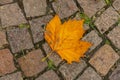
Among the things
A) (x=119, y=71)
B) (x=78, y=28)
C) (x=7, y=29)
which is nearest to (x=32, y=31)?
(x=7, y=29)

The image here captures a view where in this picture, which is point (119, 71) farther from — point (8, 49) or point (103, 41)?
point (8, 49)

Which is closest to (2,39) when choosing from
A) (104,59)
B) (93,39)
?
(93,39)

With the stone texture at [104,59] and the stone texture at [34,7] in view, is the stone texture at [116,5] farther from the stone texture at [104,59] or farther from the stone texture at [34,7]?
the stone texture at [34,7]

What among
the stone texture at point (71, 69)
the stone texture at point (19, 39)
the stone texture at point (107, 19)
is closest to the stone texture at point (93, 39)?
the stone texture at point (107, 19)

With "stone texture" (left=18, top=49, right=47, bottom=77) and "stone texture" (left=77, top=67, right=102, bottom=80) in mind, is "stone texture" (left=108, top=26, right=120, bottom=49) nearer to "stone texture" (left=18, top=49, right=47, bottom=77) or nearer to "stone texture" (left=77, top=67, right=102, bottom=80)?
"stone texture" (left=77, top=67, right=102, bottom=80)

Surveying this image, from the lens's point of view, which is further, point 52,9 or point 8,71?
point 52,9

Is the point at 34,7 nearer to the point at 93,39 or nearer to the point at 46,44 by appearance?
the point at 46,44
